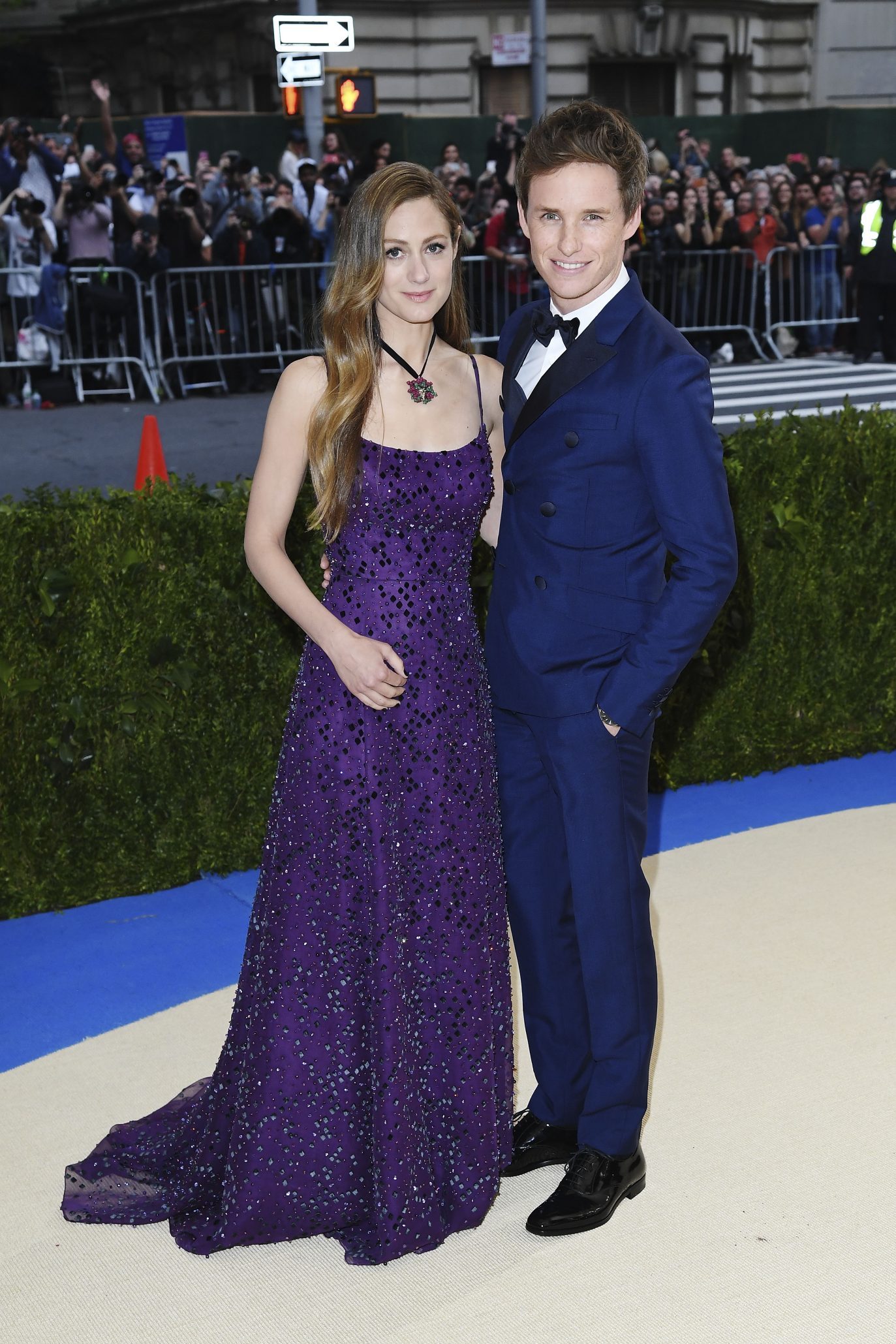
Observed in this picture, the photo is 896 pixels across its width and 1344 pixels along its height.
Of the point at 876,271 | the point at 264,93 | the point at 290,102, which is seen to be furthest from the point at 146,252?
the point at 264,93

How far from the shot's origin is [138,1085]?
3.95 m

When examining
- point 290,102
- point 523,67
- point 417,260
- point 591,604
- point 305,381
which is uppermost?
point 523,67

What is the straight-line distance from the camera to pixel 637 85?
36625 millimetres

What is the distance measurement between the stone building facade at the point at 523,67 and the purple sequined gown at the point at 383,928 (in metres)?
32.7

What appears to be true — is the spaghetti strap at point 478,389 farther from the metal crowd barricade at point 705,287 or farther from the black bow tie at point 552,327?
the metal crowd barricade at point 705,287

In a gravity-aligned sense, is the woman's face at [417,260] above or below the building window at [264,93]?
below

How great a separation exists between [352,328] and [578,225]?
49 cm

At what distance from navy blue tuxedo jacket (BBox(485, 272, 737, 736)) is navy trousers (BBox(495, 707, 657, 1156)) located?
0.10 metres

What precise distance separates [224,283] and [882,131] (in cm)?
2121

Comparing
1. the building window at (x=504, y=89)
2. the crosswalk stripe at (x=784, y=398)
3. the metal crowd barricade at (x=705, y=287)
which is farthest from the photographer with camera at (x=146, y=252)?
the building window at (x=504, y=89)

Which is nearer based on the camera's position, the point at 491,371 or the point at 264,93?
the point at 491,371

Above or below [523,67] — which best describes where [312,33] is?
below

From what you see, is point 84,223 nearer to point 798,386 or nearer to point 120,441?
point 120,441

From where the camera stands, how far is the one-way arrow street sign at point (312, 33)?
1367 centimetres
